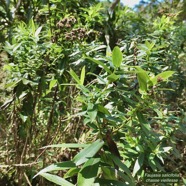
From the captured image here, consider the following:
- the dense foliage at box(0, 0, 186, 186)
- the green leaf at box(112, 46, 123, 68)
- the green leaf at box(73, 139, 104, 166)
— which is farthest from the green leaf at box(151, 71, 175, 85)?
the green leaf at box(73, 139, 104, 166)

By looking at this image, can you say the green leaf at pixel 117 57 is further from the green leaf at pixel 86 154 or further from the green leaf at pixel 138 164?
the green leaf at pixel 138 164

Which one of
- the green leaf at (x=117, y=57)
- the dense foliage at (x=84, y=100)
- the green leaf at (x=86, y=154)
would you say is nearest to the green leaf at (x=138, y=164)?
the dense foliage at (x=84, y=100)

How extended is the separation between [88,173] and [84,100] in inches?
10.3

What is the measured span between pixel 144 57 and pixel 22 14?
1355 millimetres

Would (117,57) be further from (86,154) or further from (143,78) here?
(86,154)

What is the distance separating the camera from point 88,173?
0.99 metres

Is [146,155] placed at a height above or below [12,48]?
below

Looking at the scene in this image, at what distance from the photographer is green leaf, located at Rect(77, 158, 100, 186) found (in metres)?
0.97

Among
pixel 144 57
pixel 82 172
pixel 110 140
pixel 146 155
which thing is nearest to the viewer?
pixel 82 172

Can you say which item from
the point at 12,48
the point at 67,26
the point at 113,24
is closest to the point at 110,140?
the point at 67,26

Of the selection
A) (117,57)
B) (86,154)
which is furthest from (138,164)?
(117,57)

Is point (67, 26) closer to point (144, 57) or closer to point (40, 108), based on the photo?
point (144, 57)

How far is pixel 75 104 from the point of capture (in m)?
1.88

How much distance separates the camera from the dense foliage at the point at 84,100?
1095mm
